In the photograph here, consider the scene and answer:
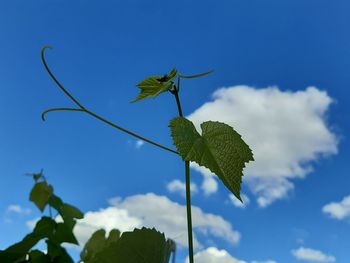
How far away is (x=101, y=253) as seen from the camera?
0.65m

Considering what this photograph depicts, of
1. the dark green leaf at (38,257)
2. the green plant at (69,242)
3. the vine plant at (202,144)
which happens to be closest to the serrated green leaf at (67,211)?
the green plant at (69,242)

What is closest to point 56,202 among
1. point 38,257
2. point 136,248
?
point 38,257

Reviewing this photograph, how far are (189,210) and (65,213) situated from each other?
1393 millimetres

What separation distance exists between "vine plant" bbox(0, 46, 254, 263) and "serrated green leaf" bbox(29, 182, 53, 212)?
1411 millimetres

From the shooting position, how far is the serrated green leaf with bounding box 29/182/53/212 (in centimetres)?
204

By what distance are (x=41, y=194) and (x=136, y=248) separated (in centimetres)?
153

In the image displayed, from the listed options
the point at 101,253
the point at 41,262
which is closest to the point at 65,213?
the point at 41,262

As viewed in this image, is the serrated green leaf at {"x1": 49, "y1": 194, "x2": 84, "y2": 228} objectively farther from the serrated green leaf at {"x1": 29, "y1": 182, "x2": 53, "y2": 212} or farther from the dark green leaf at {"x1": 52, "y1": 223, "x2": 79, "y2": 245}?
the dark green leaf at {"x1": 52, "y1": 223, "x2": 79, "y2": 245}

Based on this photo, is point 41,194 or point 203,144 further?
point 41,194

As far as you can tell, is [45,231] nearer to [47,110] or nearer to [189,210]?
[47,110]

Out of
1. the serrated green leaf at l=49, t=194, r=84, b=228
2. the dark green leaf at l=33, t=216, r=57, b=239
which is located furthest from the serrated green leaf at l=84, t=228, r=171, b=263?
the serrated green leaf at l=49, t=194, r=84, b=228

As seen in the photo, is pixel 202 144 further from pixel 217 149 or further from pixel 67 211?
pixel 67 211

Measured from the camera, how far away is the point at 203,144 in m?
0.68

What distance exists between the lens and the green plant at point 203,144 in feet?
2.07
